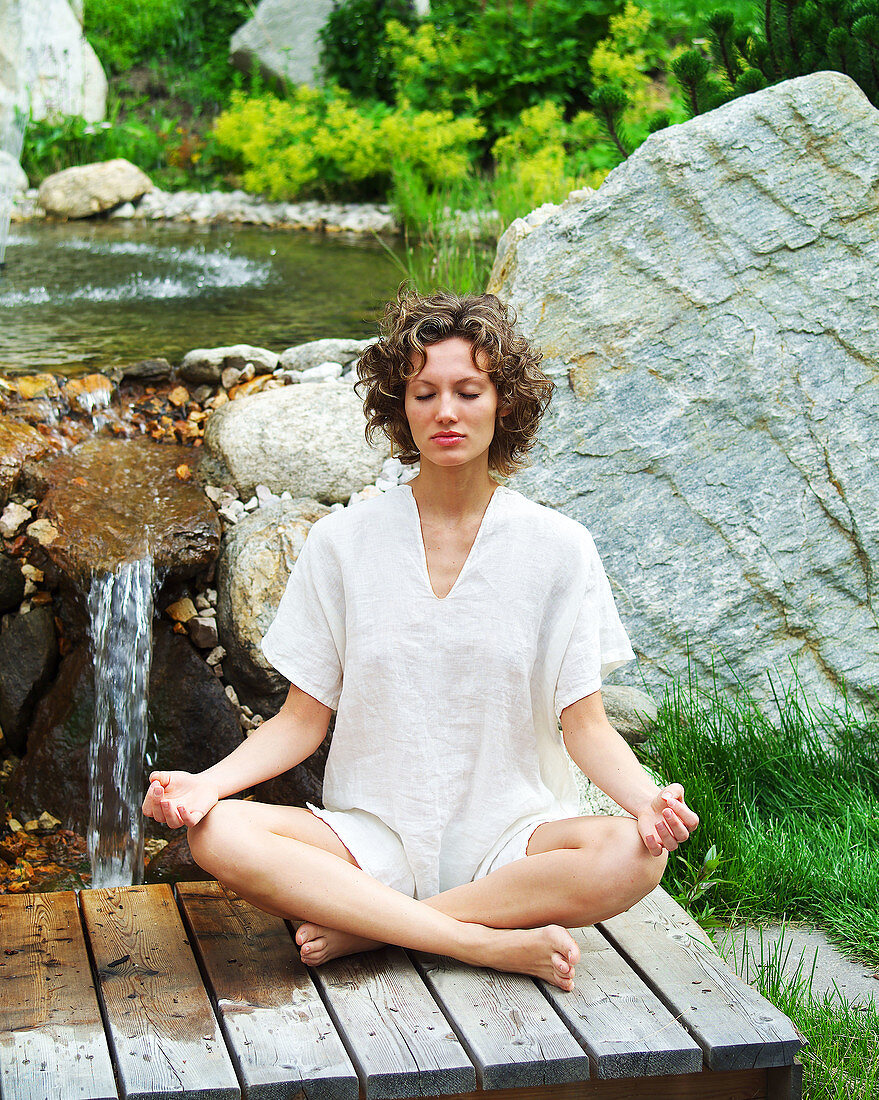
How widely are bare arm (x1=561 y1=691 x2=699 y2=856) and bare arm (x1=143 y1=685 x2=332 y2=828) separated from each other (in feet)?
1.59

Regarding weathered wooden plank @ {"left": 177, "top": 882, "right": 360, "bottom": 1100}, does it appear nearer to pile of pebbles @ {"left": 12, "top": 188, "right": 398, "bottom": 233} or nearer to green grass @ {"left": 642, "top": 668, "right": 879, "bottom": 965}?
green grass @ {"left": 642, "top": 668, "right": 879, "bottom": 965}

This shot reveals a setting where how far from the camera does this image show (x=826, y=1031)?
2102 mm

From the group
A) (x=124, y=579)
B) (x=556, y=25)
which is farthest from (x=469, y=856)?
(x=556, y=25)

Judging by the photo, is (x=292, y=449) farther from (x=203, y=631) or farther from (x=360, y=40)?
(x=360, y=40)

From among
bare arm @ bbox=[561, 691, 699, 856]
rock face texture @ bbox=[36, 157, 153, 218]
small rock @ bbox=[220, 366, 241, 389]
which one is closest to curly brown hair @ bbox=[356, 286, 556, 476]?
bare arm @ bbox=[561, 691, 699, 856]

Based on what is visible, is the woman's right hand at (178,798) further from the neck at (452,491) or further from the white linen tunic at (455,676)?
the neck at (452,491)

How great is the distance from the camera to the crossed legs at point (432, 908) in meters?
1.89

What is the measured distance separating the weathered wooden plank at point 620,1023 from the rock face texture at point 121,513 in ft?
5.77

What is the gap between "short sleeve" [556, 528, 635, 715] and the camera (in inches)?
79.7

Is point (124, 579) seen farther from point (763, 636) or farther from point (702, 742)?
point (763, 636)

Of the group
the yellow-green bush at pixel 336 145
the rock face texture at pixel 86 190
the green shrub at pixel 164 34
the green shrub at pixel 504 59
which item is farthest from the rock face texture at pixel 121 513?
the green shrub at pixel 164 34

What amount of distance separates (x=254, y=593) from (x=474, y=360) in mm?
1389

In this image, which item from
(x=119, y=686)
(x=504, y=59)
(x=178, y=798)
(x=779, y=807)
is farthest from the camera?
(x=504, y=59)

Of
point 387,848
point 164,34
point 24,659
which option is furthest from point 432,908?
point 164,34
